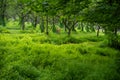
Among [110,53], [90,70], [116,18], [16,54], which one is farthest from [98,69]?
[110,53]

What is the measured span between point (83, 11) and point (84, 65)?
2.99 meters

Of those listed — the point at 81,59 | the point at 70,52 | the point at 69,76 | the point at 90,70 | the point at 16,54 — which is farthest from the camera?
the point at 70,52

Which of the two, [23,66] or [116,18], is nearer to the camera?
[23,66]

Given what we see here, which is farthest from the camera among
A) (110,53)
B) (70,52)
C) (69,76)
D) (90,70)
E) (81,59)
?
(110,53)

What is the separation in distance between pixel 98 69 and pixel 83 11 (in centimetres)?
328

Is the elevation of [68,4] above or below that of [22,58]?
above

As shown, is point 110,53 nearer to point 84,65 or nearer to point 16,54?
point 84,65

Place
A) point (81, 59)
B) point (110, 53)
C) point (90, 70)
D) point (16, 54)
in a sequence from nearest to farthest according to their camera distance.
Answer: point (90, 70) → point (16, 54) → point (81, 59) → point (110, 53)

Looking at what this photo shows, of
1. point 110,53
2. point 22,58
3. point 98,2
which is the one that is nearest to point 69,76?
point 22,58

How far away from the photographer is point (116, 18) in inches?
463

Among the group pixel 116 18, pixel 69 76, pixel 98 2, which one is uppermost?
pixel 98 2

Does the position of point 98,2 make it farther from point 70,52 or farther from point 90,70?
point 70,52

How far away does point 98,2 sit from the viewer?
10531 millimetres

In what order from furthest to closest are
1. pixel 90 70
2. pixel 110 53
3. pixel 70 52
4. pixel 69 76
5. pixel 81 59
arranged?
pixel 110 53
pixel 70 52
pixel 81 59
pixel 90 70
pixel 69 76
